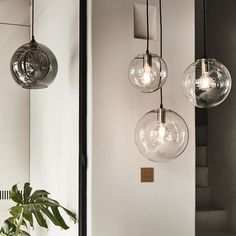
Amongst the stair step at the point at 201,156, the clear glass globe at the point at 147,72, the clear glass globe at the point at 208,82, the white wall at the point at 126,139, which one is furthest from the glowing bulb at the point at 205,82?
the stair step at the point at 201,156

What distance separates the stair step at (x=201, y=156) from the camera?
3.78 m

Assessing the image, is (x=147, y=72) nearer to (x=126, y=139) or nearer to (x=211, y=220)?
(x=126, y=139)

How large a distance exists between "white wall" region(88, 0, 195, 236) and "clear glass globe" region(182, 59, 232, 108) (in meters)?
0.74

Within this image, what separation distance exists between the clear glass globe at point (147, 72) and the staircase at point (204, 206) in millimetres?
1294

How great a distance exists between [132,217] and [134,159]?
39 cm

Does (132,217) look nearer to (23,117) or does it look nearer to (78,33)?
(78,33)

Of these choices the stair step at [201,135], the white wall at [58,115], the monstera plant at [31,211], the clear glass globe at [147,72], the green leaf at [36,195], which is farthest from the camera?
the stair step at [201,135]

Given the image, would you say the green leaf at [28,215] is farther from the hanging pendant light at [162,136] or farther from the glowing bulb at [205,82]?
the glowing bulb at [205,82]

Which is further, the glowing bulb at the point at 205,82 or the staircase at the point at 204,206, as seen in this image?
the staircase at the point at 204,206

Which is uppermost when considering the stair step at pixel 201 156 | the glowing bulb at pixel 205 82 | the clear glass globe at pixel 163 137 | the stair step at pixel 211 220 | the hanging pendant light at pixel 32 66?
the hanging pendant light at pixel 32 66

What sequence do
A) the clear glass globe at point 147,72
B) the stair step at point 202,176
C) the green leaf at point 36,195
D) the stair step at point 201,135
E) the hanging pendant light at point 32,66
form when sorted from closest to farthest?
the clear glass globe at point 147,72, the hanging pendant light at point 32,66, the green leaf at point 36,195, the stair step at point 202,176, the stair step at point 201,135

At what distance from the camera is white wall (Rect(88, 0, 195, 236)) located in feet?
9.78

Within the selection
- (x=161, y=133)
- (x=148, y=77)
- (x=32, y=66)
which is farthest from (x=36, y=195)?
(x=148, y=77)

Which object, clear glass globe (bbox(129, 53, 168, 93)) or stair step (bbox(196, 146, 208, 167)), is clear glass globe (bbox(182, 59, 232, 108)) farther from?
stair step (bbox(196, 146, 208, 167))
